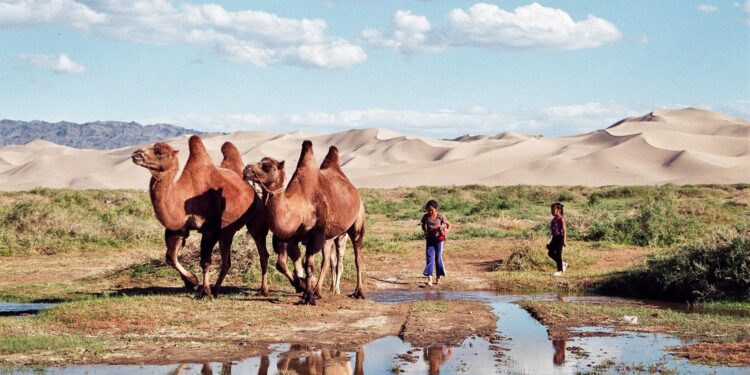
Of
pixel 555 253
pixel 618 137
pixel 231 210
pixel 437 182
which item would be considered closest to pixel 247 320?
pixel 231 210

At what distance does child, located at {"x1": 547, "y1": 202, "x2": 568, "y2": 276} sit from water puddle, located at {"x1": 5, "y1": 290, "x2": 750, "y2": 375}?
6571mm

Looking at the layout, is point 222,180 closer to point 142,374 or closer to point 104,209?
point 142,374

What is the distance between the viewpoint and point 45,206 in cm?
2706

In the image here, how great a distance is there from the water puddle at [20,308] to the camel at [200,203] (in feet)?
7.57

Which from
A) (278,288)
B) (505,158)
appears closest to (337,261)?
(278,288)

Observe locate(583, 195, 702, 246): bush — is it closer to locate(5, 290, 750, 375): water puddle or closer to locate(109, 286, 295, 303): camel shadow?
locate(109, 286, 295, 303): camel shadow

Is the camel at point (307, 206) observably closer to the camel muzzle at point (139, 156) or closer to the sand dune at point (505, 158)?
the camel muzzle at point (139, 156)

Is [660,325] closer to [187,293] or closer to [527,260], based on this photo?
[187,293]

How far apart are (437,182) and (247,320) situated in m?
80.0

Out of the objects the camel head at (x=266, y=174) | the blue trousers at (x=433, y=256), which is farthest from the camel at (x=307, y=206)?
the blue trousers at (x=433, y=256)

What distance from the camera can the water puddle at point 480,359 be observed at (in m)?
9.87

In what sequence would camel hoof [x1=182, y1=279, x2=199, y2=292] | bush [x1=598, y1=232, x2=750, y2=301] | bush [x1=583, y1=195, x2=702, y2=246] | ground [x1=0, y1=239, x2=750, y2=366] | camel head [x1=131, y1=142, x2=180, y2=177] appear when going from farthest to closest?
bush [x1=583, y1=195, x2=702, y2=246]
bush [x1=598, y1=232, x2=750, y2=301]
camel hoof [x1=182, y1=279, x2=199, y2=292]
camel head [x1=131, y1=142, x2=180, y2=177]
ground [x1=0, y1=239, x2=750, y2=366]

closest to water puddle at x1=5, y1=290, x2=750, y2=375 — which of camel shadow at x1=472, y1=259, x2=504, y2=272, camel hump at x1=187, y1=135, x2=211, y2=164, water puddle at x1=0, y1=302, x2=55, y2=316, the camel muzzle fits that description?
the camel muzzle

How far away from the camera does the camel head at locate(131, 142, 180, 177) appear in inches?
505
